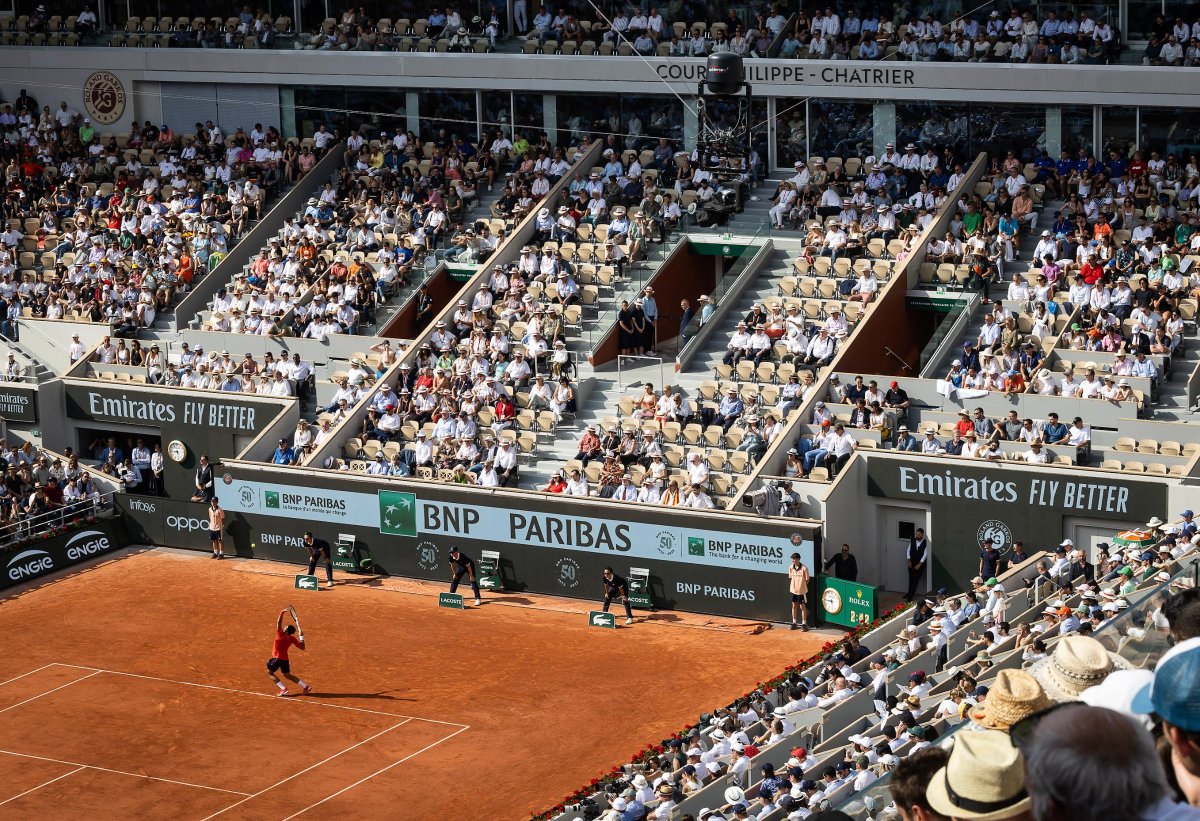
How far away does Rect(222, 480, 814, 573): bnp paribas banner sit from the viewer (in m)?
32.8

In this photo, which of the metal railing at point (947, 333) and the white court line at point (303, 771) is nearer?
the white court line at point (303, 771)

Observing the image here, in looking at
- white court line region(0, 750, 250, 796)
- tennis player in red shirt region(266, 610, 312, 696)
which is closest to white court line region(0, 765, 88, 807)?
Answer: white court line region(0, 750, 250, 796)

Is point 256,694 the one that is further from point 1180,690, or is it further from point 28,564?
point 1180,690

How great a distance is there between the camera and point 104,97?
168 feet

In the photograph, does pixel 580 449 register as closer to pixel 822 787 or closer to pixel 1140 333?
pixel 1140 333

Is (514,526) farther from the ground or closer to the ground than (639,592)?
farther from the ground

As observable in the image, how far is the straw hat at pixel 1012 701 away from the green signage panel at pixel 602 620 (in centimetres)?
2398

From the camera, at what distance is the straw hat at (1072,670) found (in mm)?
9203

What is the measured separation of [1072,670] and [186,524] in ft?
105

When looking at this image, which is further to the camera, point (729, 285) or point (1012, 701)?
point (729, 285)

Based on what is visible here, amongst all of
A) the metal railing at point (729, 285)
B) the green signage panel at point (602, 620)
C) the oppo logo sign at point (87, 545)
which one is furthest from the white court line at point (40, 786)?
the metal railing at point (729, 285)

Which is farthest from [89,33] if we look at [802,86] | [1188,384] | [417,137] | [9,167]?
[1188,384]

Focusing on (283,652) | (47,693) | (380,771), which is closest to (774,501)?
(283,652)

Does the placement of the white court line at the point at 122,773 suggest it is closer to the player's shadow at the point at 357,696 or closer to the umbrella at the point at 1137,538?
the player's shadow at the point at 357,696
